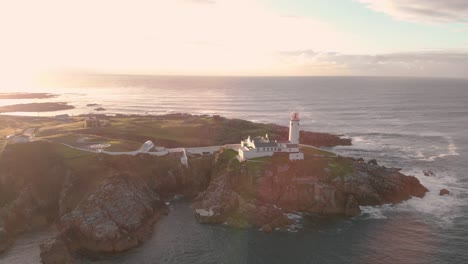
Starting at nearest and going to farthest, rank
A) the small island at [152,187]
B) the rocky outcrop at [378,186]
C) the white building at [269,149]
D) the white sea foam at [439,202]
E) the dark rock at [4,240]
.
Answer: the dark rock at [4,240] < the small island at [152,187] < the white sea foam at [439,202] < the rocky outcrop at [378,186] < the white building at [269,149]

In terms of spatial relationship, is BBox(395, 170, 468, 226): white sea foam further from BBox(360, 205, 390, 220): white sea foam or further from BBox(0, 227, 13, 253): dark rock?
BBox(0, 227, 13, 253): dark rock

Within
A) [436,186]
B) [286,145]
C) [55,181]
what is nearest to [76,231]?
[55,181]

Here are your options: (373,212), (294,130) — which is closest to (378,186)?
(373,212)

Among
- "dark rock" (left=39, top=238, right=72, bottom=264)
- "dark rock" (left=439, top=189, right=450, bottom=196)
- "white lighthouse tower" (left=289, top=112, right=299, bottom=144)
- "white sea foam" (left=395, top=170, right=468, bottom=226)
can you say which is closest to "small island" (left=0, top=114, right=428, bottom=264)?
"dark rock" (left=39, top=238, right=72, bottom=264)

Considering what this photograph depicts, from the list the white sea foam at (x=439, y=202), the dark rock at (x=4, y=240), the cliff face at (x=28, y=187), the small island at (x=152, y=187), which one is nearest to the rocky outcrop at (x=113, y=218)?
the small island at (x=152, y=187)

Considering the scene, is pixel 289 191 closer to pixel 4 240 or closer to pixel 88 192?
pixel 88 192

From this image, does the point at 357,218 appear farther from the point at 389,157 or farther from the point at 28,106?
the point at 28,106

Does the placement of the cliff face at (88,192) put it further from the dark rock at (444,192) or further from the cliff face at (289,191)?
the dark rock at (444,192)
